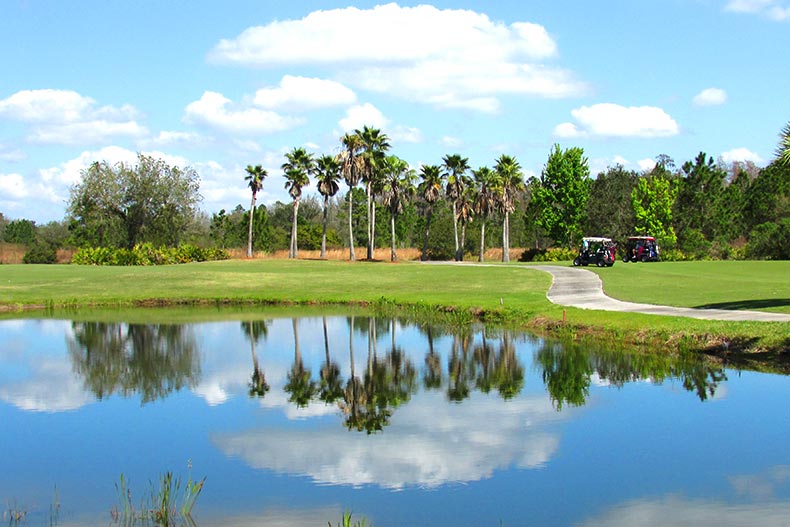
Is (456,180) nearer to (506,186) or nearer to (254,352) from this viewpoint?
(506,186)

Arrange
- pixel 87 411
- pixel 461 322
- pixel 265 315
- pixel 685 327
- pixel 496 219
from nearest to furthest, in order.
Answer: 1. pixel 87 411
2. pixel 685 327
3. pixel 461 322
4. pixel 265 315
5. pixel 496 219

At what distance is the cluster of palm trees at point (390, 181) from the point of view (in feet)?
301

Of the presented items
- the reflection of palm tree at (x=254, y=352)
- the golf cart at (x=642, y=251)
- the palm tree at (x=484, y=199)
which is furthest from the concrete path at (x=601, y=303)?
the palm tree at (x=484, y=199)

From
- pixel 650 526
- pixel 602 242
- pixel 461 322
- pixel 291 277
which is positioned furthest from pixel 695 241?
pixel 650 526

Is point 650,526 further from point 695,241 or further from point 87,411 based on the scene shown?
point 695,241

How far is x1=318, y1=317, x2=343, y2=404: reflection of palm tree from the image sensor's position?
70.2 ft

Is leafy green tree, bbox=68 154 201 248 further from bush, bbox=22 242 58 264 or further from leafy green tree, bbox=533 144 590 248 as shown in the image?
leafy green tree, bbox=533 144 590 248

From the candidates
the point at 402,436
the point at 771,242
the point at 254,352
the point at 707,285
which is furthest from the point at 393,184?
the point at 402,436

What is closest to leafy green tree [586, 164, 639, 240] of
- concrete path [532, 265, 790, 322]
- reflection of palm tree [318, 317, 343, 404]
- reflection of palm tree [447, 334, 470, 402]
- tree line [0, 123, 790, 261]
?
tree line [0, 123, 790, 261]

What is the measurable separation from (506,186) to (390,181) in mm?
13689

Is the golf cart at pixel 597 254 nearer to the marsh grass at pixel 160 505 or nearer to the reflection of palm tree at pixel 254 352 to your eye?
the reflection of palm tree at pixel 254 352

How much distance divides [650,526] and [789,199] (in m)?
92.6

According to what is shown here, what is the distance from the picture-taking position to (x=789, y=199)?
9375 centimetres

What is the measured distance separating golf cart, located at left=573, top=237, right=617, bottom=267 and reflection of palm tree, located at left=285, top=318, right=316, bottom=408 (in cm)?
4263
